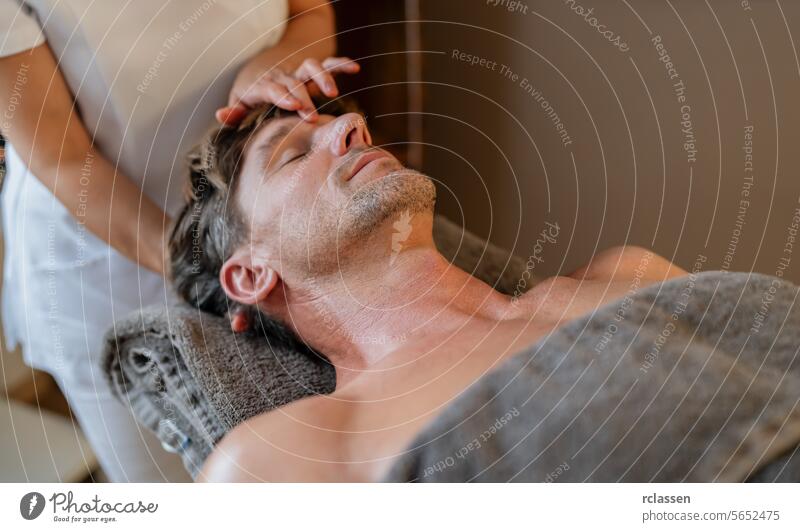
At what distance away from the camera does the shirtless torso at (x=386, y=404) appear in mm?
606

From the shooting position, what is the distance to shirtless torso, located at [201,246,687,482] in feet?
1.99

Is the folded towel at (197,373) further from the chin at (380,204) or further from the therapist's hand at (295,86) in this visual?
the therapist's hand at (295,86)

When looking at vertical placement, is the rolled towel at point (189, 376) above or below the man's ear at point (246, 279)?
below

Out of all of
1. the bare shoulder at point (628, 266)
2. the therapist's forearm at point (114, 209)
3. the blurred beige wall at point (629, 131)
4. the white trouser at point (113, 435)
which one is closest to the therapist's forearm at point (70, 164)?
the therapist's forearm at point (114, 209)

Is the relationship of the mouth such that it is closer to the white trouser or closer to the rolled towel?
the rolled towel

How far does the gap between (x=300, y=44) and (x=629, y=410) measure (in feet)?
1.23

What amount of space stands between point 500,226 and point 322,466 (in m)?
0.24

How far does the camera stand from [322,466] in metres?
0.61
